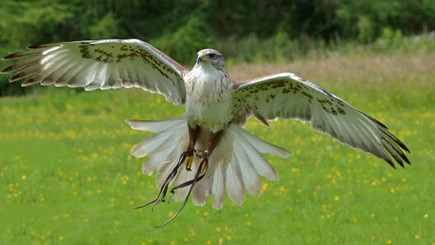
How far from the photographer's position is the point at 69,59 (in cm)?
797

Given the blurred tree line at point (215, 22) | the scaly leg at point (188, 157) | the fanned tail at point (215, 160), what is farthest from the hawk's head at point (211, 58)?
the blurred tree line at point (215, 22)

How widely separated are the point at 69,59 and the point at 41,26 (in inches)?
909

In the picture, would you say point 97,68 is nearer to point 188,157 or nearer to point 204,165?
point 188,157

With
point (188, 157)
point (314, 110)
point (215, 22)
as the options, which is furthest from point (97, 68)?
point (215, 22)

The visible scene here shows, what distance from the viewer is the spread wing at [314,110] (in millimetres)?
7246

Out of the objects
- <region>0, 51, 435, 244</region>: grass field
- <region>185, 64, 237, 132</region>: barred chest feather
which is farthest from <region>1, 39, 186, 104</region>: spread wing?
→ <region>0, 51, 435, 244</region>: grass field

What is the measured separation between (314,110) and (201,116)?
124 centimetres

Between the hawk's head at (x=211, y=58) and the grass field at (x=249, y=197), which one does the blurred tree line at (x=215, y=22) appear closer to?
the grass field at (x=249, y=197)

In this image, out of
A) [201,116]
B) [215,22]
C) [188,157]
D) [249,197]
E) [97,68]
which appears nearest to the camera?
[201,116]

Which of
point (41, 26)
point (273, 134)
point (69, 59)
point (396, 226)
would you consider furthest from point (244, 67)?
point (69, 59)

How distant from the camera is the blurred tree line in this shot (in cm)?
2995

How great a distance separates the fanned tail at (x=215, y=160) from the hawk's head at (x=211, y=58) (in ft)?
2.79

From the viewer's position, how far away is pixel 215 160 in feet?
25.5

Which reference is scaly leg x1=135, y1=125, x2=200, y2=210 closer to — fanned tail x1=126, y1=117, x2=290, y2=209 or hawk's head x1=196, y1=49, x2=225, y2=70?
fanned tail x1=126, y1=117, x2=290, y2=209
